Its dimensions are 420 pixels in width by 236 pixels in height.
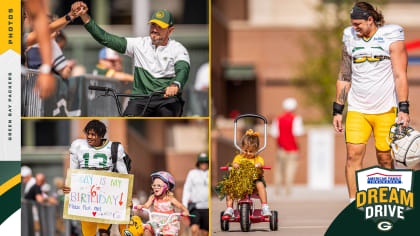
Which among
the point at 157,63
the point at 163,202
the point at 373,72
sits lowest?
the point at 163,202

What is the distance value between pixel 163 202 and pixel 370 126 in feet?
6.84

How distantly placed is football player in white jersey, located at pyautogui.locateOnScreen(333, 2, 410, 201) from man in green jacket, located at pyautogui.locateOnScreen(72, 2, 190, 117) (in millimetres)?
1531

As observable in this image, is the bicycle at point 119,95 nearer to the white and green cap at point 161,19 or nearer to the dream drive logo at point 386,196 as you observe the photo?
the white and green cap at point 161,19

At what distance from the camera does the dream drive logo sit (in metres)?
8.76

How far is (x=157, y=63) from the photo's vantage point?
9.34m

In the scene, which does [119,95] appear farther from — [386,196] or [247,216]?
[386,196]

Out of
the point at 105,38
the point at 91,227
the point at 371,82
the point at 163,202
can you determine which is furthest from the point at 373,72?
the point at 91,227

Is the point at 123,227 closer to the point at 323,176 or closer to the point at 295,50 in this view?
the point at 323,176

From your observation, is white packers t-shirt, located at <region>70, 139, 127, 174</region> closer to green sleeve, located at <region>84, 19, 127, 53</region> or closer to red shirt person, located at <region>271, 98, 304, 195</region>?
green sleeve, located at <region>84, 19, 127, 53</region>

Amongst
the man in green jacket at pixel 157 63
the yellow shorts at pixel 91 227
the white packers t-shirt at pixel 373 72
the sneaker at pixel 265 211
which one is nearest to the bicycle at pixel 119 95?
the man in green jacket at pixel 157 63

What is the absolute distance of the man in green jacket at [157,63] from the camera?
9.26 metres

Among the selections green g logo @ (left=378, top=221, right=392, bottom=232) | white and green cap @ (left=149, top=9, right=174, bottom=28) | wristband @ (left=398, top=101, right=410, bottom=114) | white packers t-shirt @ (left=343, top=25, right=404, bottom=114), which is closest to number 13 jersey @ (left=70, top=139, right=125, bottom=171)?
white and green cap @ (left=149, top=9, right=174, bottom=28)

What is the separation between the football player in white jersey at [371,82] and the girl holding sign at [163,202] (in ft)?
5.50

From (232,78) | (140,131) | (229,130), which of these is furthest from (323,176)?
(232,78)
